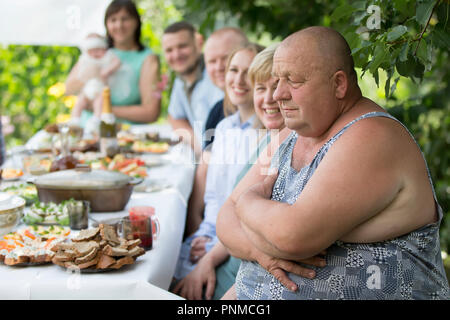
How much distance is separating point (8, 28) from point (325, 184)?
5.17 m

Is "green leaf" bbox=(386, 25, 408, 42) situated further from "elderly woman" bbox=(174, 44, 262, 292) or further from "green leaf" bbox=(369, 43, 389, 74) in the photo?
"elderly woman" bbox=(174, 44, 262, 292)

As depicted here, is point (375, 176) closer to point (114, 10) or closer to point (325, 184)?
point (325, 184)

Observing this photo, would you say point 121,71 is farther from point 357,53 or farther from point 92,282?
point 357,53

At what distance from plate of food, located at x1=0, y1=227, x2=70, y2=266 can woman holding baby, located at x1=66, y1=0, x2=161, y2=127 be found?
3358 mm

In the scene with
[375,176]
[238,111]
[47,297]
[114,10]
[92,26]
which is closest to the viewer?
[375,176]

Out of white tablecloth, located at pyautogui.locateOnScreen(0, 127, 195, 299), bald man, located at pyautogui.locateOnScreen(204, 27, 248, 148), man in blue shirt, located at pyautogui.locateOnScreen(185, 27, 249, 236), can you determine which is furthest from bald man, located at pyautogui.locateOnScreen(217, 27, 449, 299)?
bald man, located at pyautogui.locateOnScreen(204, 27, 248, 148)

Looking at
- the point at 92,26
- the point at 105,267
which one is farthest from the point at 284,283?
the point at 92,26

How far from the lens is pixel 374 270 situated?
4.90ft

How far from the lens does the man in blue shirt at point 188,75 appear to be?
462 cm

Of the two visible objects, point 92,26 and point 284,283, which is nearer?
point 284,283

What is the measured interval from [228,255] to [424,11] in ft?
4.54

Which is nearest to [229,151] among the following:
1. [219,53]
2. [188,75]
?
[219,53]

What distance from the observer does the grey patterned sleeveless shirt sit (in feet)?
4.91

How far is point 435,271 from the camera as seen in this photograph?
1591 mm
